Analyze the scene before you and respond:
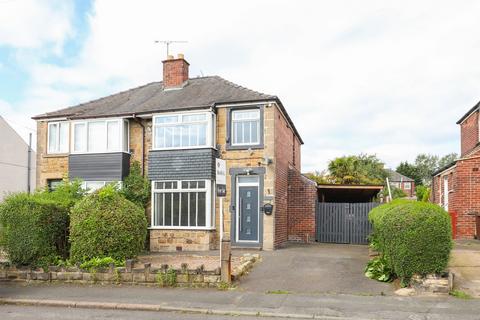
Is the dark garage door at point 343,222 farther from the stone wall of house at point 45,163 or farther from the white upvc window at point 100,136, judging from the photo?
the stone wall of house at point 45,163

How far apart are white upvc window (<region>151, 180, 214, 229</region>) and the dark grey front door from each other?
3.60ft

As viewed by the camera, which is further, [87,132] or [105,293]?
[87,132]

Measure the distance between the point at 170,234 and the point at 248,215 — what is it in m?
3.09

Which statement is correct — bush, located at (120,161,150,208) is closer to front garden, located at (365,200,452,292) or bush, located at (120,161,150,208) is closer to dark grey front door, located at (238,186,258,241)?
dark grey front door, located at (238,186,258,241)

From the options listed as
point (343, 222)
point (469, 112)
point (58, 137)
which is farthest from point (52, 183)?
point (469, 112)

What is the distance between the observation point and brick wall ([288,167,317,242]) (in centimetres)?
1909

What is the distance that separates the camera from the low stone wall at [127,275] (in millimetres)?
9992

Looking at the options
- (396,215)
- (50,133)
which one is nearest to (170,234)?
(50,133)

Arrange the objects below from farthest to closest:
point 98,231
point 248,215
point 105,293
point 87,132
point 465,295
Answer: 1. point 87,132
2. point 248,215
3. point 98,231
4. point 105,293
5. point 465,295

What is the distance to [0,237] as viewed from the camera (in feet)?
37.4

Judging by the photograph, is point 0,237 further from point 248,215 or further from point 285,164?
point 285,164

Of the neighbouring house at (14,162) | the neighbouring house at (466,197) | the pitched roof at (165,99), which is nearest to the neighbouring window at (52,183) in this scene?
the pitched roof at (165,99)

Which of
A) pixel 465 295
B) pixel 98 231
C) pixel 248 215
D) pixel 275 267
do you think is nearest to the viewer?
pixel 465 295

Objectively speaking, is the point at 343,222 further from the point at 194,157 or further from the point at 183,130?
the point at 183,130
